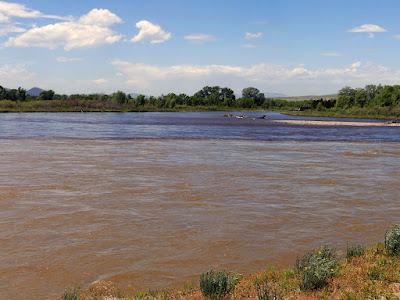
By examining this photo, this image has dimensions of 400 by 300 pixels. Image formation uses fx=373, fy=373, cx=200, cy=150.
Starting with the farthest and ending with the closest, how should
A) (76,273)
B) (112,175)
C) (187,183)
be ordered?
1. (112,175)
2. (187,183)
3. (76,273)

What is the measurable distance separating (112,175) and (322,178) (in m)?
14.5

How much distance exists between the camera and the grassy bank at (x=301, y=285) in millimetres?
8578

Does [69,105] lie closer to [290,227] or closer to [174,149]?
[174,149]

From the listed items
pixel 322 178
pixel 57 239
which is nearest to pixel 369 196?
pixel 322 178

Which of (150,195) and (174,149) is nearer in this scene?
(150,195)

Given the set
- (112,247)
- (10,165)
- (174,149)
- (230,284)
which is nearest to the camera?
(230,284)

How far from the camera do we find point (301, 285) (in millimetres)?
9078

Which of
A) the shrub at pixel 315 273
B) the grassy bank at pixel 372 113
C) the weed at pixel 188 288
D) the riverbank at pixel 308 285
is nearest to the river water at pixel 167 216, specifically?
the weed at pixel 188 288

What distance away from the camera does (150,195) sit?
2002 cm

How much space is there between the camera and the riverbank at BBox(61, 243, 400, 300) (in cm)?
860

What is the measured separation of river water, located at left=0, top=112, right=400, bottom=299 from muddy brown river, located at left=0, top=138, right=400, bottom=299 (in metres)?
0.05

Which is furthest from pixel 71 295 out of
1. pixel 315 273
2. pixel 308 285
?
pixel 315 273

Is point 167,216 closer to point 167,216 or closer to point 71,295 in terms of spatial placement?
point 167,216

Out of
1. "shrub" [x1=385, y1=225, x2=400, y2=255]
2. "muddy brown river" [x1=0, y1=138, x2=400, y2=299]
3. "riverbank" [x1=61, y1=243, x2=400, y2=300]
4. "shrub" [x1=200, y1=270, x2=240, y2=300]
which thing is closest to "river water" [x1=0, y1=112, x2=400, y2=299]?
"muddy brown river" [x1=0, y1=138, x2=400, y2=299]
